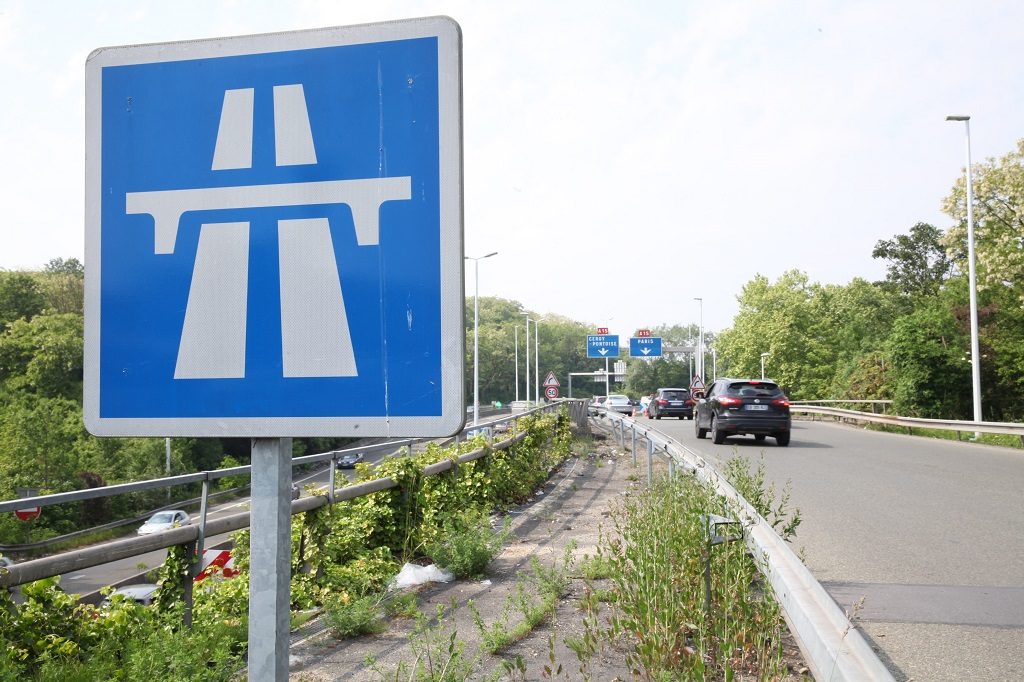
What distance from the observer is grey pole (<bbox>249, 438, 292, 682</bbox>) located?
1.53 metres

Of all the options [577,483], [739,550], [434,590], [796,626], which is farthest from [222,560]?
[577,483]

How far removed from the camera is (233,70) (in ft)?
6.02

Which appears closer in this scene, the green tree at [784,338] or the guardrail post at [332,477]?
the guardrail post at [332,477]

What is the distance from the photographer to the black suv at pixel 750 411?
19.9 m

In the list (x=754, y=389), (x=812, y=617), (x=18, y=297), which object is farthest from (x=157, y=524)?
(x=18, y=297)

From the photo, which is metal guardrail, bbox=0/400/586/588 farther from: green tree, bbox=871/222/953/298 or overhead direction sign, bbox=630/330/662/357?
green tree, bbox=871/222/953/298

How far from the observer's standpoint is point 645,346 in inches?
2372

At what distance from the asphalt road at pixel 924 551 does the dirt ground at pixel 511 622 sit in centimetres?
121

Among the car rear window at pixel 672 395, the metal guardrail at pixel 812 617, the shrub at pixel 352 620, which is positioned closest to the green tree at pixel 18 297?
the car rear window at pixel 672 395

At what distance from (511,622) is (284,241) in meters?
4.20

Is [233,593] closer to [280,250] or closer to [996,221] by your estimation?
[280,250]

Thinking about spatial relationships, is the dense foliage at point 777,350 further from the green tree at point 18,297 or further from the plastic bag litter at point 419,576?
the plastic bag litter at point 419,576

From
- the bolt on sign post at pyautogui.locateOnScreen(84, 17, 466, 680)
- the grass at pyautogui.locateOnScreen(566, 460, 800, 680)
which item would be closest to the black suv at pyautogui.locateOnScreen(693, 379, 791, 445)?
the grass at pyautogui.locateOnScreen(566, 460, 800, 680)

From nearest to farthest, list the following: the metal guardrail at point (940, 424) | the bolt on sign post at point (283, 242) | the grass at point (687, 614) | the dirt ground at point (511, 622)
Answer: the bolt on sign post at point (283, 242), the grass at point (687, 614), the dirt ground at point (511, 622), the metal guardrail at point (940, 424)
